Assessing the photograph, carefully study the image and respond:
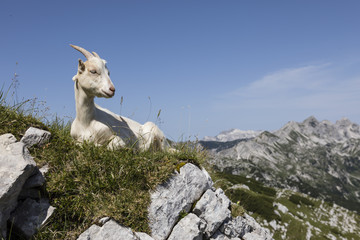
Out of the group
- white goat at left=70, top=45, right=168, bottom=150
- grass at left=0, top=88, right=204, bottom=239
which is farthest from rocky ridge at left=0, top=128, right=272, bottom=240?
white goat at left=70, top=45, right=168, bottom=150

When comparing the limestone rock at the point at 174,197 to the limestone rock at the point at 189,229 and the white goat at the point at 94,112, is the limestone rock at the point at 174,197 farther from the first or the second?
the white goat at the point at 94,112

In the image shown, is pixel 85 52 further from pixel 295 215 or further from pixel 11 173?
pixel 295 215

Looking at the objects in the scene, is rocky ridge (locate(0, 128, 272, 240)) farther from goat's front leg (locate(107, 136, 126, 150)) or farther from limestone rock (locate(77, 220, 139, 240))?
goat's front leg (locate(107, 136, 126, 150))

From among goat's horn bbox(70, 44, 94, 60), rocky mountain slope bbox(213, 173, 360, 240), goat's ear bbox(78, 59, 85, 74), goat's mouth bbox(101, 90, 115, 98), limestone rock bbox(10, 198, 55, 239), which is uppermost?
rocky mountain slope bbox(213, 173, 360, 240)

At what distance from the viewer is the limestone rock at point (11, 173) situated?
557 centimetres

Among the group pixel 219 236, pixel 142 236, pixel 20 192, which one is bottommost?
pixel 20 192

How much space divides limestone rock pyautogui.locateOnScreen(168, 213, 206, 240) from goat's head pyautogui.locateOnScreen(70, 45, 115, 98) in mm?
4722

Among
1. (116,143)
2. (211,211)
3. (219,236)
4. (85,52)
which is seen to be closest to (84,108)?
(116,143)

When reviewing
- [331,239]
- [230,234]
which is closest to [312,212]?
[331,239]

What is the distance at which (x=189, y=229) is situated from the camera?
761cm

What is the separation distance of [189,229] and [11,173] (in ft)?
16.8

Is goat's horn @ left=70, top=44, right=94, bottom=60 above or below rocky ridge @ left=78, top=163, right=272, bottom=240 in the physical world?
above

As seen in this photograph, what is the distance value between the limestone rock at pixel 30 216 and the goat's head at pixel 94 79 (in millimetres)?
3640

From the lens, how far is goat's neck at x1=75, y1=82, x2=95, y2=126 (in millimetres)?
8609
